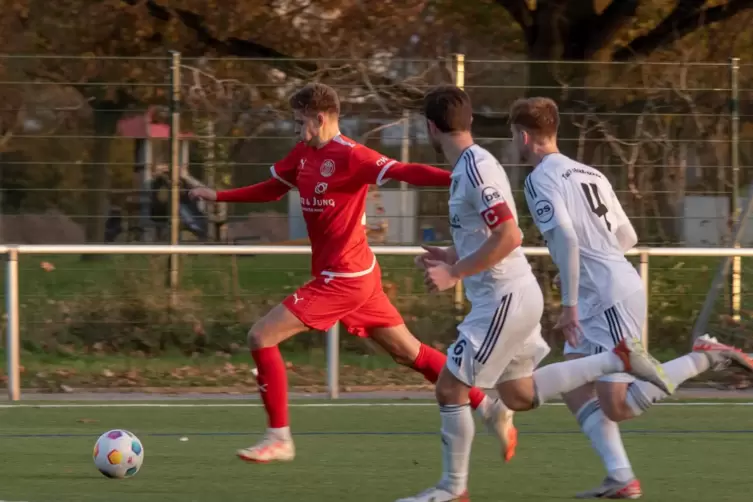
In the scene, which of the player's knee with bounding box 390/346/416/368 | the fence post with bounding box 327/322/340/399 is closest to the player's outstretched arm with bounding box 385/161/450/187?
the player's knee with bounding box 390/346/416/368

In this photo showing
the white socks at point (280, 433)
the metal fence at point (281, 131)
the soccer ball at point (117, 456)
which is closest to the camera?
the soccer ball at point (117, 456)

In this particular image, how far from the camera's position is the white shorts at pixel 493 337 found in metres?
5.61

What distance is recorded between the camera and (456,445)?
5.64 meters

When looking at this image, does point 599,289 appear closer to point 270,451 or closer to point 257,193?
point 270,451

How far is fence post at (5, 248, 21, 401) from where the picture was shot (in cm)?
995

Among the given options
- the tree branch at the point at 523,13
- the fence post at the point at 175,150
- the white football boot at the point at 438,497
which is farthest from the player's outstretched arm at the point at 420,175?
the tree branch at the point at 523,13

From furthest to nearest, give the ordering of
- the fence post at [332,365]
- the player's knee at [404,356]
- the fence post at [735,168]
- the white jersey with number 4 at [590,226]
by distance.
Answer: the fence post at [735,168], the fence post at [332,365], the player's knee at [404,356], the white jersey with number 4 at [590,226]

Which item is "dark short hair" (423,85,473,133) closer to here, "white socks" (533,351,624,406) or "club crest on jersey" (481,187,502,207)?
"club crest on jersey" (481,187,502,207)

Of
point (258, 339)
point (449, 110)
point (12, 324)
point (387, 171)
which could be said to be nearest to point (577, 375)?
point (449, 110)

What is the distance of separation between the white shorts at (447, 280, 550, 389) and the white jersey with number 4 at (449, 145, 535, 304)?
0.05 m

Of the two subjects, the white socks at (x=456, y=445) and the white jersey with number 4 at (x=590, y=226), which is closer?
the white socks at (x=456, y=445)

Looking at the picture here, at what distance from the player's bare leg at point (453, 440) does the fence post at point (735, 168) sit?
6.50m

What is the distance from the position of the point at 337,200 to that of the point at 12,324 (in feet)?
12.1

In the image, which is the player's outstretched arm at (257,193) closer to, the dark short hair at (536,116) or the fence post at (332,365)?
the dark short hair at (536,116)
